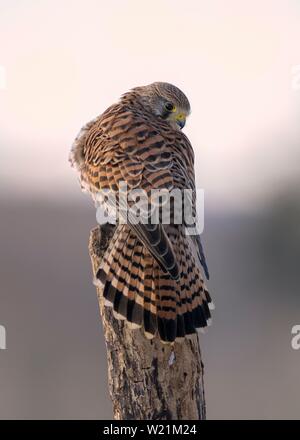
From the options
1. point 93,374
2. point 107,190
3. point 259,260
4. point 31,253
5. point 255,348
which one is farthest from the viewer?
point 259,260

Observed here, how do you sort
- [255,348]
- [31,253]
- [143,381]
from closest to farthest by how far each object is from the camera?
[143,381] < [255,348] < [31,253]

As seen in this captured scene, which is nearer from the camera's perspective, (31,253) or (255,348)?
(255,348)

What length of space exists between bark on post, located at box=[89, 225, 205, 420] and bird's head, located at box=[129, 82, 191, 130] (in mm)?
1643

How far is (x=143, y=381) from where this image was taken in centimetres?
372

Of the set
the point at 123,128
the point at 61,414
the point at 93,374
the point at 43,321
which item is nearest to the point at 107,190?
the point at 123,128

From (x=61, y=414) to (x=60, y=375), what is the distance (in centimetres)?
129

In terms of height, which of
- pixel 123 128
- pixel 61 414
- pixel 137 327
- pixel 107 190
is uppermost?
pixel 123 128

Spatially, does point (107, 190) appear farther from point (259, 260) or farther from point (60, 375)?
point (259, 260)
